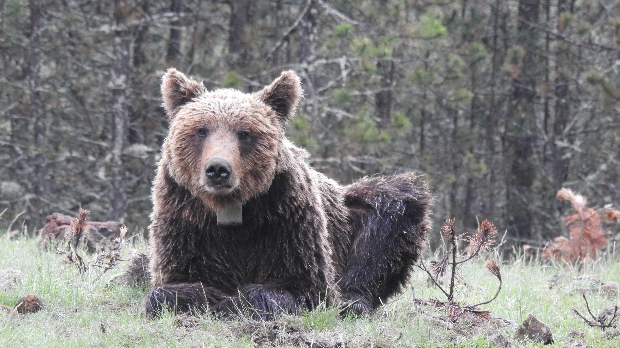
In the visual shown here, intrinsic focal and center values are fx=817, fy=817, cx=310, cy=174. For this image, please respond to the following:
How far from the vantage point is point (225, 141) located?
5.38 m

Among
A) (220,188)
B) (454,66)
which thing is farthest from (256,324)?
(454,66)

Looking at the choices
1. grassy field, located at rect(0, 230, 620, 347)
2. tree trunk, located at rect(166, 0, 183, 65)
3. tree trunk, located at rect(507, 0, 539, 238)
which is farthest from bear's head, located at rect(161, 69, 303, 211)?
tree trunk, located at rect(507, 0, 539, 238)

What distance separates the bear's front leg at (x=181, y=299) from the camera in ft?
17.3

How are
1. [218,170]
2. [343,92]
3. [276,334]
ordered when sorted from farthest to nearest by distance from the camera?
[343,92], [218,170], [276,334]

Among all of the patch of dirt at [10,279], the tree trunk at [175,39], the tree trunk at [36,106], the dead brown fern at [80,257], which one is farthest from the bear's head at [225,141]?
the tree trunk at [175,39]

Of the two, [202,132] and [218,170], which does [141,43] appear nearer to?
[202,132]

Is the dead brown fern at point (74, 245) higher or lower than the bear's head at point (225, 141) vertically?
lower

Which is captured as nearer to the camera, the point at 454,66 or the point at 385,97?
the point at 454,66

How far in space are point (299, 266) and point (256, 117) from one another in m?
1.07

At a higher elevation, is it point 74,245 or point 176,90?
point 176,90

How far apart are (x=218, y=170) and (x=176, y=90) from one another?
1.03m

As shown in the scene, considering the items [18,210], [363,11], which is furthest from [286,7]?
[18,210]

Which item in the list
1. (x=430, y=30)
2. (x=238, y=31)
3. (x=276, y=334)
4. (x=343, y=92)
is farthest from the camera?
(x=238, y=31)

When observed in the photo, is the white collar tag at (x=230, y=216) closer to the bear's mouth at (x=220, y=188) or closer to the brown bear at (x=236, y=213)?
the brown bear at (x=236, y=213)
